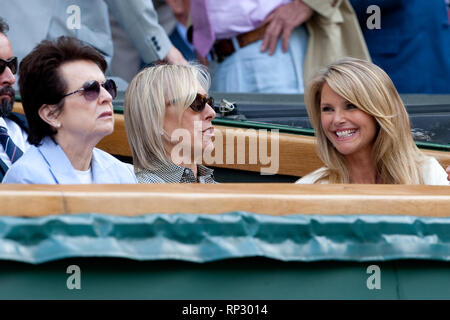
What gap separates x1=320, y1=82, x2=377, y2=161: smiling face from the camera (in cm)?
268

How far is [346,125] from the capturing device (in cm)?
269

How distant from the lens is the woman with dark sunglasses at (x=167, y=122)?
2549 millimetres

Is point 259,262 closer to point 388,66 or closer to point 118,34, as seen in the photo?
point 118,34

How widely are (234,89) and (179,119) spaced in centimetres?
135

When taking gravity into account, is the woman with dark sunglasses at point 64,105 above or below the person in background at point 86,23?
below

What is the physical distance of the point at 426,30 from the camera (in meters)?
4.63

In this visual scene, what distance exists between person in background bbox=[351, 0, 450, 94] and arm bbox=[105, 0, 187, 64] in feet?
4.63

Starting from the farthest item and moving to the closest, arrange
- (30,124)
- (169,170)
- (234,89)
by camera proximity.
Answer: (234,89), (169,170), (30,124)

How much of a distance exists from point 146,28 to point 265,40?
0.54 meters

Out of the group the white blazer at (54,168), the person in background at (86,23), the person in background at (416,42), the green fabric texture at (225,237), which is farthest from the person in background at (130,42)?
the green fabric texture at (225,237)

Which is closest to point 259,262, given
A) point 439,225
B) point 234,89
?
point 439,225

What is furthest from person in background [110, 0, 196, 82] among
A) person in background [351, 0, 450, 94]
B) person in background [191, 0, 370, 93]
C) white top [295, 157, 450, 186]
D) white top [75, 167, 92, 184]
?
white top [75, 167, 92, 184]

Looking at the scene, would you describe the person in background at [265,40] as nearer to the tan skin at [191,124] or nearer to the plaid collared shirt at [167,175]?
the tan skin at [191,124]
